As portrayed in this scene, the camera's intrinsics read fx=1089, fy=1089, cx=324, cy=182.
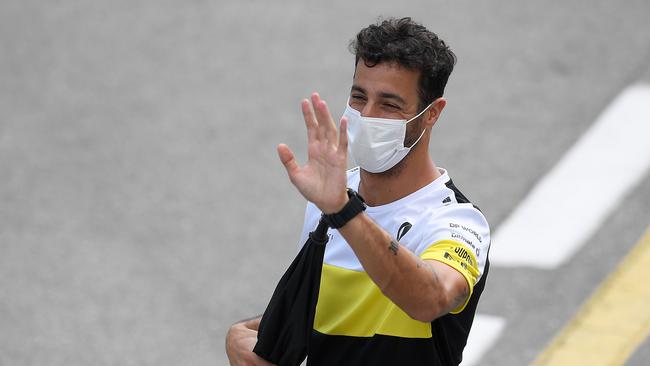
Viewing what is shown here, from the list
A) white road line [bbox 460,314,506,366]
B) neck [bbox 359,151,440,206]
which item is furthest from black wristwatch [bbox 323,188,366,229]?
white road line [bbox 460,314,506,366]

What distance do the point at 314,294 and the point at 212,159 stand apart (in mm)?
5378

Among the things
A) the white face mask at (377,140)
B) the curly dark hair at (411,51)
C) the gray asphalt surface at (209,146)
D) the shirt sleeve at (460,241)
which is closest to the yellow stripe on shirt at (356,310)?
the shirt sleeve at (460,241)

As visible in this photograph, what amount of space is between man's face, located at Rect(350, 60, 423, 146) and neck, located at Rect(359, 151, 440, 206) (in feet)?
0.50

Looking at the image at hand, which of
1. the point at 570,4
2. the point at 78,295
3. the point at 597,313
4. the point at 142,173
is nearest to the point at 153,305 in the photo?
the point at 78,295

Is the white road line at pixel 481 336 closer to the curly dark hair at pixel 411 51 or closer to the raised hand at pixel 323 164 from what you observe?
the curly dark hair at pixel 411 51

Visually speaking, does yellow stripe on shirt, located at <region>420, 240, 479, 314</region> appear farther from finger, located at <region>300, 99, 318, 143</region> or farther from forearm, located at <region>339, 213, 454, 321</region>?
finger, located at <region>300, 99, 318, 143</region>

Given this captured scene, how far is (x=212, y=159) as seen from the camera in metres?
9.09

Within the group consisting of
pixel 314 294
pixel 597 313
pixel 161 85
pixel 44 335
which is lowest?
pixel 44 335

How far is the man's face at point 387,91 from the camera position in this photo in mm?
3766

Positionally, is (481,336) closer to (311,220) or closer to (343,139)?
(311,220)

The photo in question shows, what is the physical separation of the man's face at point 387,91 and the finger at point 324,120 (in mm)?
441

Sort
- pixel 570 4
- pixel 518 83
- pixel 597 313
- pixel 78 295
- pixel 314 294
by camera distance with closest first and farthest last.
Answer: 1. pixel 314 294
2. pixel 597 313
3. pixel 78 295
4. pixel 518 83
5. pixel 570 4

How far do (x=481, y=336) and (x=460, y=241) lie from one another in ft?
11.8

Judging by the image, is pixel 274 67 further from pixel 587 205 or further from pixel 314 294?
pixel 314 294
